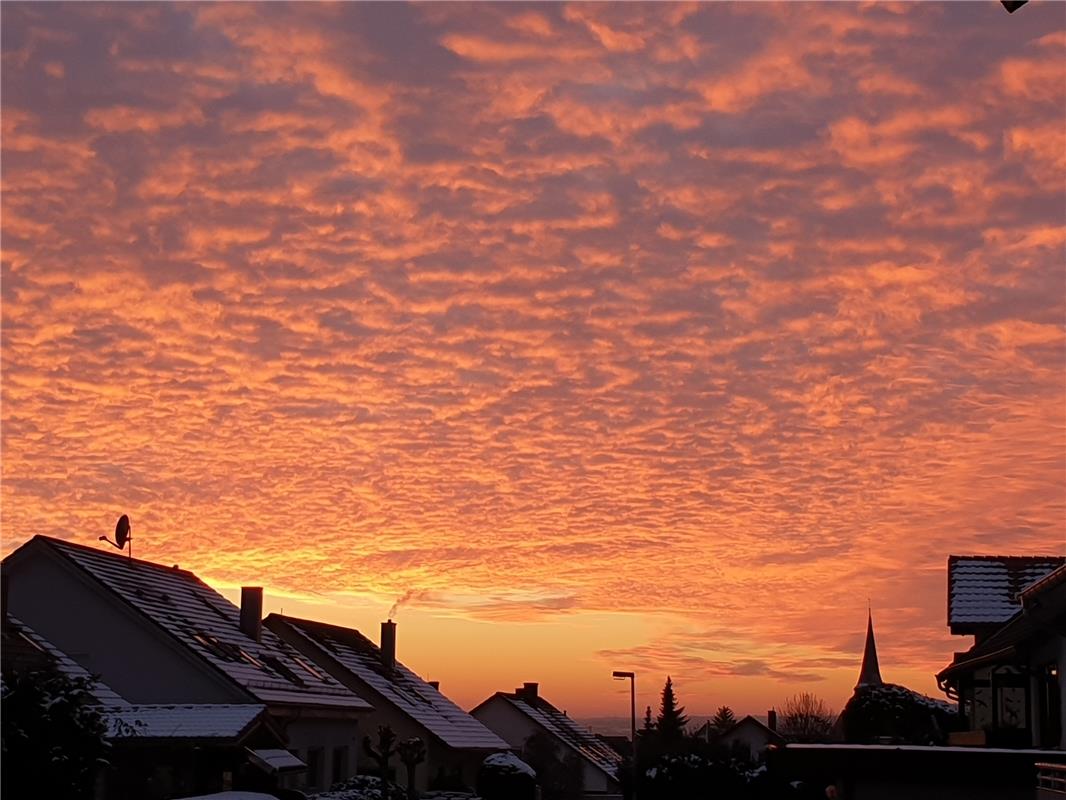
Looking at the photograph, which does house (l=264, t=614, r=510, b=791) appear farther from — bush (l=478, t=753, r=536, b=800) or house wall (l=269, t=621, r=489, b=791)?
bush (l=478, t=753, r=536, b=800)

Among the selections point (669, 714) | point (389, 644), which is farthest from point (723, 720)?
point (389, 644)

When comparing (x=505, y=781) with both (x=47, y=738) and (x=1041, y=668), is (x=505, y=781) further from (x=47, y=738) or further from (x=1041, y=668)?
(x=47, y=738)

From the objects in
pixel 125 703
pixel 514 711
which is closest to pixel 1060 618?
pixel 125 703

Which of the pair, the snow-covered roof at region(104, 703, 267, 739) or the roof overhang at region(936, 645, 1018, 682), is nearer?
the roof overhang at region(936, 645, 1018, 682)

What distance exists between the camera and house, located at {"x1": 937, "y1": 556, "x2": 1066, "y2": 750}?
73.3 ft

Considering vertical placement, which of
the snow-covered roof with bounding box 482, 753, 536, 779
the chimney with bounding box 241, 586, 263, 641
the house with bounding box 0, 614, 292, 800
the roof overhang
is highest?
the chimney with bounding box 241, 586, 263, 641

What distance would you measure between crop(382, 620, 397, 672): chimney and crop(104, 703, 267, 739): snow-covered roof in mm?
22955

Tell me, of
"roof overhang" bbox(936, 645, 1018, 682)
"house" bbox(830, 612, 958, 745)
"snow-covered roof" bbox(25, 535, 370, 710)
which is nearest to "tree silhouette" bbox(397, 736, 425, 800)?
"snow-covered roof" bbox(25, 535, 370, 710)

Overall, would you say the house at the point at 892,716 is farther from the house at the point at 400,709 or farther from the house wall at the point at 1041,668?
the house at the point at 400,709

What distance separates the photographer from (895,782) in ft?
83.1

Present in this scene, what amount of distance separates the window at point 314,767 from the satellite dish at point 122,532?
831cm

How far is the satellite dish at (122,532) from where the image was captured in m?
39.5

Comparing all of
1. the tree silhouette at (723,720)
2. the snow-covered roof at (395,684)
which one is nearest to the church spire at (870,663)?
the tree silhouette at (723,720)

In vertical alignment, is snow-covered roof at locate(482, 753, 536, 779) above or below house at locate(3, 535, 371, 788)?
below
